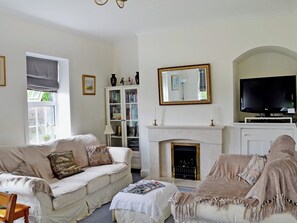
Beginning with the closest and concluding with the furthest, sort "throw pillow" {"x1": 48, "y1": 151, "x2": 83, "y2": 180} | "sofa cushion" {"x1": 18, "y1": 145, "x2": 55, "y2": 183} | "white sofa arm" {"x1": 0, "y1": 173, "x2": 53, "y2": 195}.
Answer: "white sofa arm" {"x1": 0, "y1": 173, "x2": 53, "y2": 195}, "sofa cushion" {"x1": 18, "y1": 145, "x2": 55, "y2": 183}, "throw pillow" {"x1": 48, "y1": 151, "x2": 83, "y2": 180}

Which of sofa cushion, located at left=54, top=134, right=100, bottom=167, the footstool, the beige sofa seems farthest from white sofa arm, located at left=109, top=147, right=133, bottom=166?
the footstool

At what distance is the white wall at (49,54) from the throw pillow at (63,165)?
57 centimetres

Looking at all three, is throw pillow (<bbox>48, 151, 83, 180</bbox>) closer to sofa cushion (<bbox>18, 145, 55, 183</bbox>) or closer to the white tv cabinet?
sofa cushion (<bbox>18, 145, 55, 183</bbox>)

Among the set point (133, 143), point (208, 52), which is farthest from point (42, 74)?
point (208, 52)

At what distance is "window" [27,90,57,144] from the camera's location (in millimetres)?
4145

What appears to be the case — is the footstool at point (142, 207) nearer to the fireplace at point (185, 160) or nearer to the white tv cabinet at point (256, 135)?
the fireplace at point (185, 160)

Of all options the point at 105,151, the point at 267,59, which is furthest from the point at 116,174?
the point at 267,59

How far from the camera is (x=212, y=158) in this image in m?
4.36

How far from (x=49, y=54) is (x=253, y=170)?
3.38 meters

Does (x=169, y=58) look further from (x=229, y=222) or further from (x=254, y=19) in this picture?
(x=229, y=222)

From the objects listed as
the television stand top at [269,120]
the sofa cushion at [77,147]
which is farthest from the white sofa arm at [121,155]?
the television stand top at [269,120]

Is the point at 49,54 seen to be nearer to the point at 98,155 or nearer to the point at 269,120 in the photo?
the point at 98,155

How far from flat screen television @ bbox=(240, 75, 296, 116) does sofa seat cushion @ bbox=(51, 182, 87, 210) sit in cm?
278

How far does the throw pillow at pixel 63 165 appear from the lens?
3514 mm
